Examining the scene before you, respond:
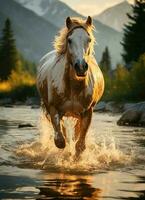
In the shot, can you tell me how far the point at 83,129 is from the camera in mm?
12539

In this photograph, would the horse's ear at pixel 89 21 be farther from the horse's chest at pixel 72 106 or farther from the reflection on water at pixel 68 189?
the reflection on water at pixel 68 189

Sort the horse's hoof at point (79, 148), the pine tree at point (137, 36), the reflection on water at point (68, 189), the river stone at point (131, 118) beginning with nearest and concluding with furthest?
the reflection on water at point (68, 189), the horse's hoof at point (79, 148), the river stone at point (131, 118), the pine tree at point (137, 36)

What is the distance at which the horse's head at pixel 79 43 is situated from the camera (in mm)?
A: 10102

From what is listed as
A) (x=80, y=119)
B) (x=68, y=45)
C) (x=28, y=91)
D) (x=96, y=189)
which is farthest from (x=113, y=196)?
(x=28, y=91)

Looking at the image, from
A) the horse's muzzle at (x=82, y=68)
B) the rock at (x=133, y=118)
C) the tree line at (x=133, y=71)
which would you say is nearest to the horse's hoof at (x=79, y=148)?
the horse's muzzle at (x=82, y=68)

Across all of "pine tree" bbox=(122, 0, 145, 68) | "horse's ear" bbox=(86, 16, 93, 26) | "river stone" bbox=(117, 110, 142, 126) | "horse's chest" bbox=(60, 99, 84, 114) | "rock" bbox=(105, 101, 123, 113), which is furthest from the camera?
"pine tree" bbox=(122, 0, 145, 68)

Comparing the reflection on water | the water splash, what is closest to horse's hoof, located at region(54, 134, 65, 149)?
the water splash

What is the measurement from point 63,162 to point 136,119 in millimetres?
17116

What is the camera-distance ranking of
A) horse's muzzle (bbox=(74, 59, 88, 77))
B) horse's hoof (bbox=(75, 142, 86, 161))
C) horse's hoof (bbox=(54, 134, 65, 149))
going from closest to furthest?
horse's muzzle (bbox=(74, 59, 88, 77)) → horse's hoof (bbox=(54, 134, 65, 149)) → horse's hoof (bbox=(75, 142, 86, 161))

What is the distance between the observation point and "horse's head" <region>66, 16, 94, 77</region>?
10102mm

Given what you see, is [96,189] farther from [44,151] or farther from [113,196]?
[44,151]

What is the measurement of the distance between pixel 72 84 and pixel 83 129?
1179mm

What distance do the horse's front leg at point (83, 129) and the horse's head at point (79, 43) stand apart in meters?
1.63

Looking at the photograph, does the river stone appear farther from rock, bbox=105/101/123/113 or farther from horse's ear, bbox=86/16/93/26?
rock, bbox=105/101/123/113
